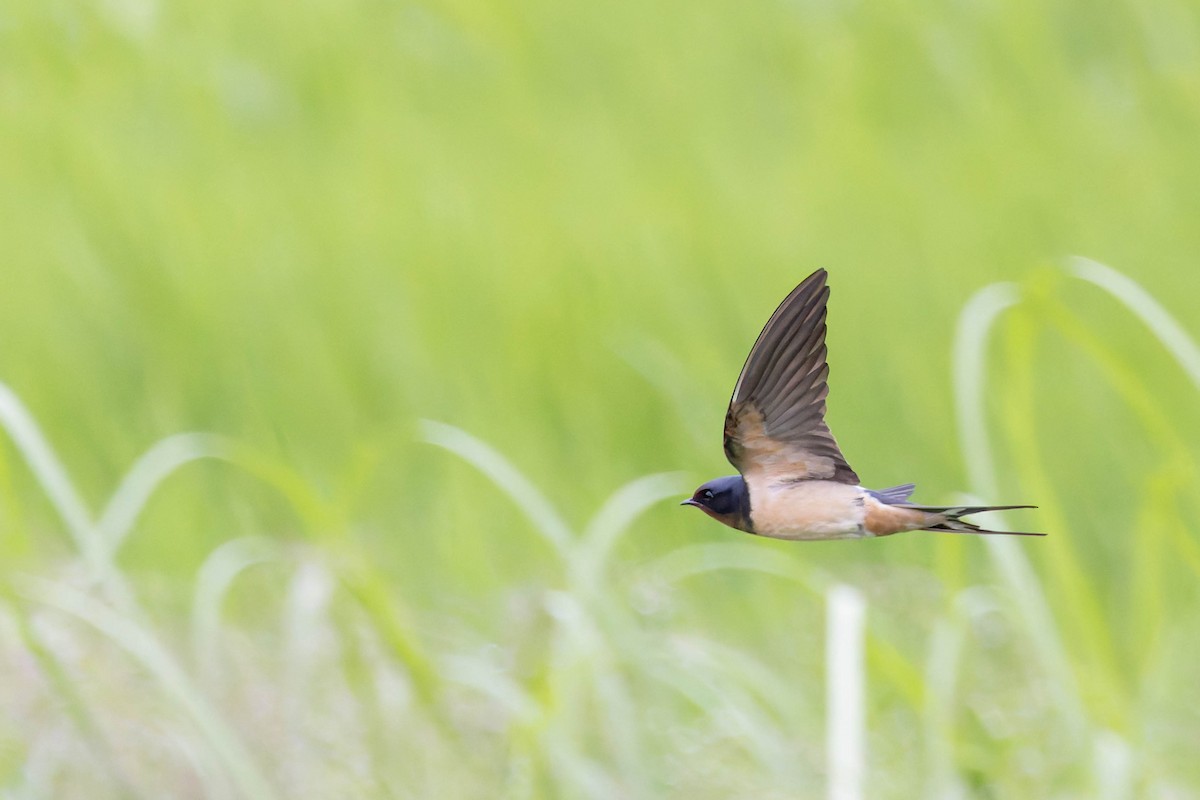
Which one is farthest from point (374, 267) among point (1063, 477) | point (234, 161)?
point (1063, 477)

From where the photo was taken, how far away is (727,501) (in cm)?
39

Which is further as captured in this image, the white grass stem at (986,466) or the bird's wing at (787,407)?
the white grass stem at (986,466)

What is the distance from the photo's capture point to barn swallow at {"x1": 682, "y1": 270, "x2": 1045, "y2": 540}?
0.36 meters

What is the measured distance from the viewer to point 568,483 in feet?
4.55

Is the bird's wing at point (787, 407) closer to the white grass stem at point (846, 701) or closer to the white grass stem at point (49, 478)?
the white grass stem at point (846, 701)

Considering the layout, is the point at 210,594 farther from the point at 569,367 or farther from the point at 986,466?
the point at 569,367

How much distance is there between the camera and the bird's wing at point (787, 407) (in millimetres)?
387

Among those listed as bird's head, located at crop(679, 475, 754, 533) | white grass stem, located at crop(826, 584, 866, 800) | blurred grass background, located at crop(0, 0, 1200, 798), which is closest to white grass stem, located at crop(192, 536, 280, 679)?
blurred grass background, located at crop(0, 0, 1200, 798)

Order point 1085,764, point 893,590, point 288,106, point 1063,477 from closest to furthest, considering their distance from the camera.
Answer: point 1085,764, point 893,590, point 1063,477, point 288,106

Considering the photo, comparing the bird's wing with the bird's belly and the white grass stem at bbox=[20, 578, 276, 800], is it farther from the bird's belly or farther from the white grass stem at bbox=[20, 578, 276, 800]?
the white grass stem at bbox=[20, 578, 276, 800]

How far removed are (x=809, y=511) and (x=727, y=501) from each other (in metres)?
0.03

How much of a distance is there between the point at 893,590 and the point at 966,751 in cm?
38

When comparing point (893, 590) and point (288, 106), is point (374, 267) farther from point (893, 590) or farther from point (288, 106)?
point (893, 590)

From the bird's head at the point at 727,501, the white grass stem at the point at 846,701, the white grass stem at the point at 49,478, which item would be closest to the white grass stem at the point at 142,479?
the white grass stem at the point at 49,478
